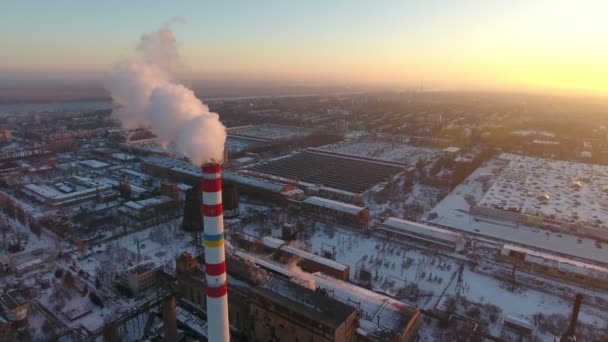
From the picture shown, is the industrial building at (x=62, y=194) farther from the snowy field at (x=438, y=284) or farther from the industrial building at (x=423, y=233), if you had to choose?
the industrial building at (x=423, y=233)

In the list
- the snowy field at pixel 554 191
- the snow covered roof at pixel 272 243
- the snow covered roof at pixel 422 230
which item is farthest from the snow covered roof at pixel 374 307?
the snowy field at pixel 554 191

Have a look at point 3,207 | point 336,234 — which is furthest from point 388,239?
point 3,207

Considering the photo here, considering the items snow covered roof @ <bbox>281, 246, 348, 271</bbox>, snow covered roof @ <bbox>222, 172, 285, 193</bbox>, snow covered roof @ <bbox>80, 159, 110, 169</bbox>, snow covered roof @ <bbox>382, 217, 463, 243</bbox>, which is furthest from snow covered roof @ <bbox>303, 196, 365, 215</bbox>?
snow covered roof @ <bbox>80, 159, 110, 169</bbox>

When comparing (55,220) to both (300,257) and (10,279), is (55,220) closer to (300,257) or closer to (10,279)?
(10,279)

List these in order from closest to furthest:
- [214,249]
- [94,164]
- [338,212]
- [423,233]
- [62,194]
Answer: [214,249]
[423,233]
[338,212]
[62,194]
[94,164]

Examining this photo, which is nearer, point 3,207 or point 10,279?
point 10,279

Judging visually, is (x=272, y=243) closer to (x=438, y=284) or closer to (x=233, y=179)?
(x=438, y=284)

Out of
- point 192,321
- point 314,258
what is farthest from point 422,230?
point 192,321
